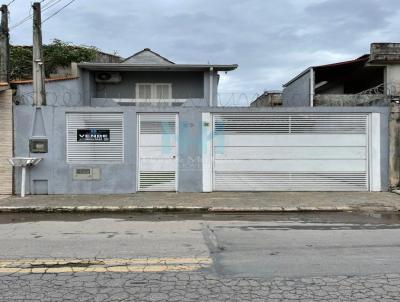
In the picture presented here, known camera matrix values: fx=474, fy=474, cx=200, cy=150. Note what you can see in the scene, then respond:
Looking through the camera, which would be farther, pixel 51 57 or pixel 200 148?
pixel 51 57

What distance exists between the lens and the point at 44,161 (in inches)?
559

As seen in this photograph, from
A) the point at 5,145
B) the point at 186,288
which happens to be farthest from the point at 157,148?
the point at 186,288

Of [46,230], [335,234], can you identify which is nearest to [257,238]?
[335,234]

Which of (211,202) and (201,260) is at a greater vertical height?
(211,202)

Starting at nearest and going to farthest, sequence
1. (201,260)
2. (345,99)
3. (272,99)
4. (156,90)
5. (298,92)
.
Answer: (201,260) → (345,99) → (156,90) → (298,92) → (272,99)

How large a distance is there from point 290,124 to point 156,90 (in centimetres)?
883

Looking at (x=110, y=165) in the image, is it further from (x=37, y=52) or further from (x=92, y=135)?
(x=37, y=52)

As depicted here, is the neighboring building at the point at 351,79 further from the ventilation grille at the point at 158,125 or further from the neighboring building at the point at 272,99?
the ventilation grille at the point at 158,125

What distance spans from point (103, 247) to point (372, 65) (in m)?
16.7

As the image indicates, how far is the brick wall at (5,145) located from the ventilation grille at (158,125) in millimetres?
3913

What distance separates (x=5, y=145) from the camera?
556 inches

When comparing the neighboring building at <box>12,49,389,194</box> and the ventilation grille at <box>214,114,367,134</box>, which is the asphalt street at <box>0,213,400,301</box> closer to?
the neighboring building at <box>12,49,389,194</box>

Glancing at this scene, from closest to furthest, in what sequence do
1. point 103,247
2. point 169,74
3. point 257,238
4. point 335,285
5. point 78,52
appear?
1. point 335,285
2. point 103,247
3. point 257,238
4. point 169,74
5. point 78,52

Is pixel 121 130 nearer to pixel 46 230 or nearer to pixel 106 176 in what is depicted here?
pixel 106 176
